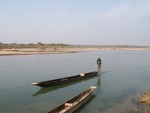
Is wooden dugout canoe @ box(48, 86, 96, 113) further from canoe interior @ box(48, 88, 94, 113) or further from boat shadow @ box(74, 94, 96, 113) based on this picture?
boat shadow @ box(74, 94, 96, 113)

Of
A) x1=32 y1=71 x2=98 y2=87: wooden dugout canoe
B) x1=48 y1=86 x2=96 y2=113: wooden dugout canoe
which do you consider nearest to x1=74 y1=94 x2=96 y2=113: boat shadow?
x1=48 y1=86 x2=96 y2=113: wooden dugout canoe

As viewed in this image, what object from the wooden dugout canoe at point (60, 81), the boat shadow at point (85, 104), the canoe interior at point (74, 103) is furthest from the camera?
the wooden dugout canoe at point (60, 81)

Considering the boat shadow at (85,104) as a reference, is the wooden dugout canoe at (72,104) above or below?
above

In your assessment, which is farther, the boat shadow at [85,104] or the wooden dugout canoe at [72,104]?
the boat shadow at [85,104]

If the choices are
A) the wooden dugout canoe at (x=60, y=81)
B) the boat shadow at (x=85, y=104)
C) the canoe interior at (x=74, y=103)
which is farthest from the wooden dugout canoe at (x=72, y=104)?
the wooden dugout canoe at (x=60, y=81)

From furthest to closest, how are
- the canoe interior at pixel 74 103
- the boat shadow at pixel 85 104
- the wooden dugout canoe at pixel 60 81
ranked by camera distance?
the wooden dugout canoe at pixel 60 81
the boat shadow at pixel 85 104
the canoe interior at pixel 74 103

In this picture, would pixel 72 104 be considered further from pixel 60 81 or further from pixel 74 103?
pixel 60 81

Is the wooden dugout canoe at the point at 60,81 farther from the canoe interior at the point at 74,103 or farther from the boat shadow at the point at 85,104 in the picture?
the canoe interior at the point at 74,103

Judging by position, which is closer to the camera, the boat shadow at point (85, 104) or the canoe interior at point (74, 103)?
the canoe interior at point (74, 103)

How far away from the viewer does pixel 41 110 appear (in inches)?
562

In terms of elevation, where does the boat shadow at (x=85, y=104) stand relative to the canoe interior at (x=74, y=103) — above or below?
below

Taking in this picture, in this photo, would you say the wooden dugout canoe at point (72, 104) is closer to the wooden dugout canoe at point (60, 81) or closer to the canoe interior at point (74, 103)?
the canoe interior at point (74, 103)

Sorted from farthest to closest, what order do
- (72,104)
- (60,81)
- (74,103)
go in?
(60,81) < (74,103) < (72,104)

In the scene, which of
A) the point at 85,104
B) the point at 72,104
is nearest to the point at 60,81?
the point at 85,104
